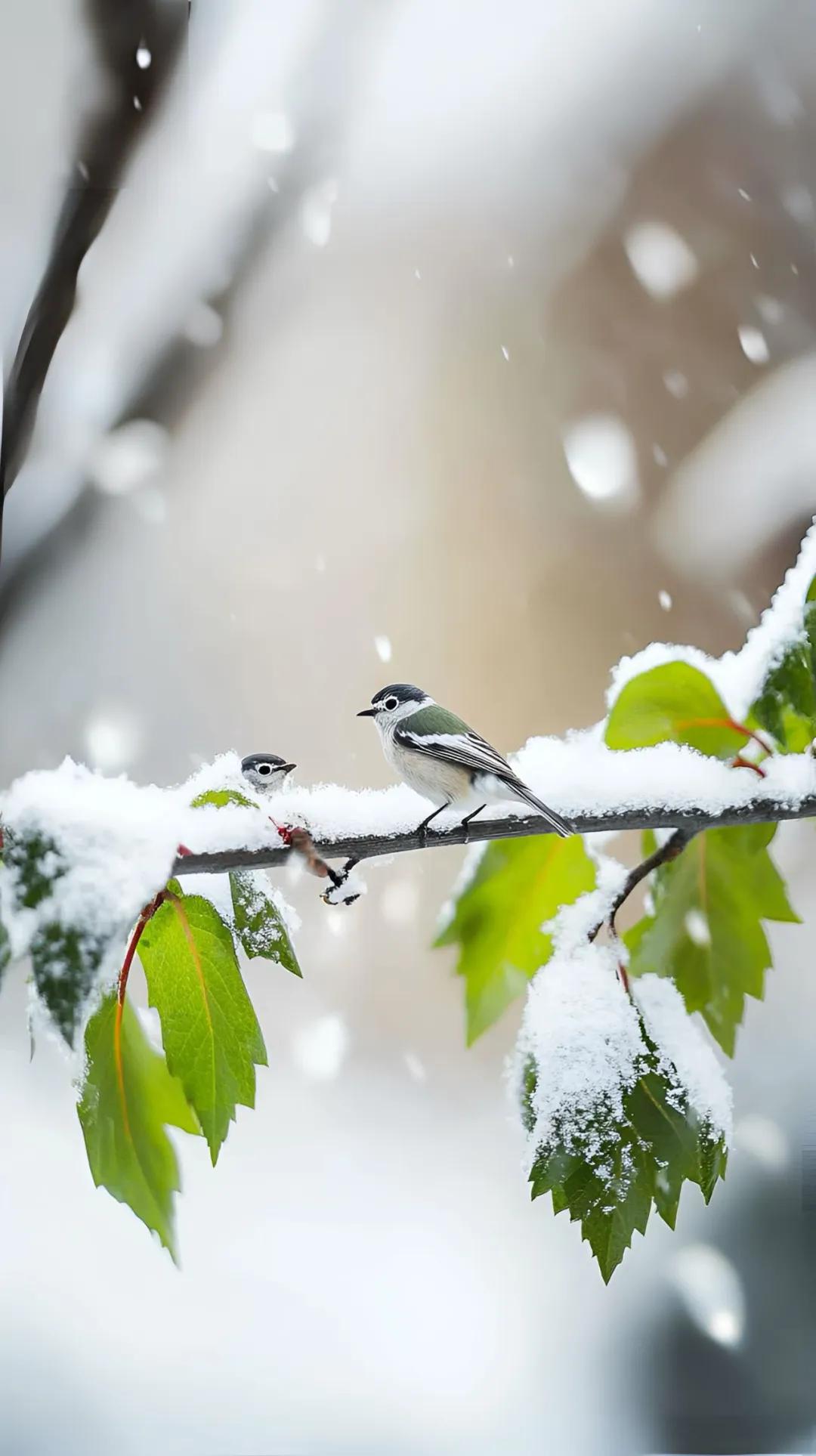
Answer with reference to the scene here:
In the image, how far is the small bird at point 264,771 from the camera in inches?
12.9

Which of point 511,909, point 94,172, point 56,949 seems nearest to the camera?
point 56,949

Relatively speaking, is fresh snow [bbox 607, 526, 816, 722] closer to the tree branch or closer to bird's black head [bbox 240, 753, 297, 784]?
the tree branch

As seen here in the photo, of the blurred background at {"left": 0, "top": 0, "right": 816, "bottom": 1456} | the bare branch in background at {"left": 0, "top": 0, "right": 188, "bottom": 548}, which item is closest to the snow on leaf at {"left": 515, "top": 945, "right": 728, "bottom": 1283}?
the blurred background at {"left": 0, "top": 0, "right": 816, "bottom": 1456}

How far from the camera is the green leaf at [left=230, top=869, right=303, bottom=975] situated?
0.20 m

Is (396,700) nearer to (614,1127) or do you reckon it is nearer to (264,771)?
(264,771)

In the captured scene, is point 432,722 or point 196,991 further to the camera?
point 432,722

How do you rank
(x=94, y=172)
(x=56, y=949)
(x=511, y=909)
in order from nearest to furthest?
1. (x=56, y=949)
2. (x=511, y=909)
3. (x=94, y=172)

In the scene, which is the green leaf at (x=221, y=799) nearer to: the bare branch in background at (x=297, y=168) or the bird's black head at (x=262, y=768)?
the bird's black head at (x=262, y=768)

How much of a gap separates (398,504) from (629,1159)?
47 cm

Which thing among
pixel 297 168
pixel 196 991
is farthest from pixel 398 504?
pixel 196 991

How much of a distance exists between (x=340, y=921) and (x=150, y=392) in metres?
0.38

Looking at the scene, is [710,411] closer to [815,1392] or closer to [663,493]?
[663,493]

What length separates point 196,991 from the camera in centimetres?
20

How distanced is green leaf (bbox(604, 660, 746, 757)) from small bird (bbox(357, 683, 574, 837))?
0.03 m
